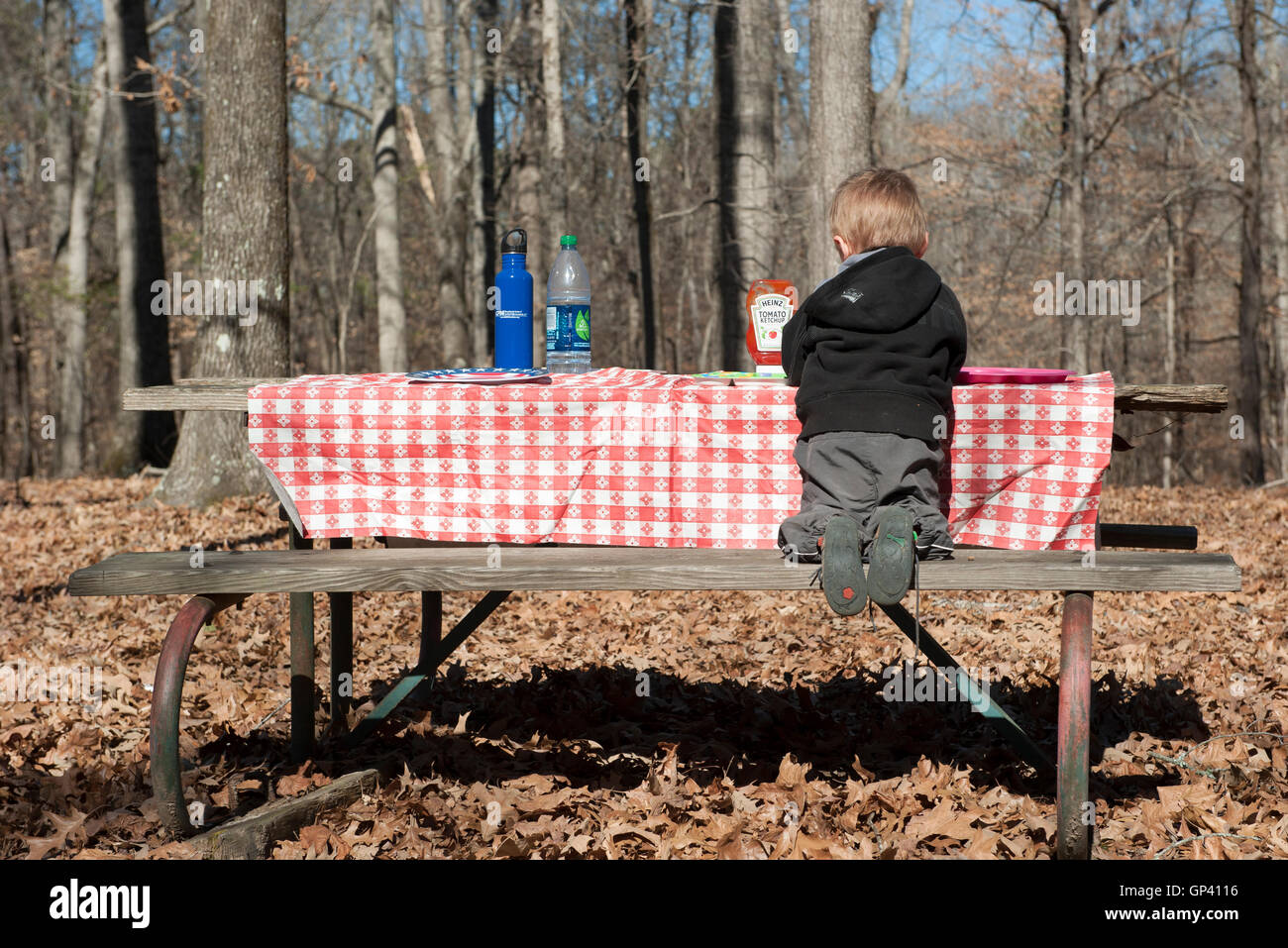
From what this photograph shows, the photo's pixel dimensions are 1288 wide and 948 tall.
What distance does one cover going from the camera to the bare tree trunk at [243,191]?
30.4ft

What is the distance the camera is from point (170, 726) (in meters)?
3.26

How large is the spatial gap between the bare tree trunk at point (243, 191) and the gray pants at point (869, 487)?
696 cm

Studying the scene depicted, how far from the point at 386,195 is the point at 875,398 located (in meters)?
18.3

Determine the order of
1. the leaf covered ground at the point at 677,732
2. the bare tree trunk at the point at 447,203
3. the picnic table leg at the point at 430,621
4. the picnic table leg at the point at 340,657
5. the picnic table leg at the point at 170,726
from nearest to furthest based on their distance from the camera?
the picnic table leg at the point at 170,726
the leaf covered ground at the point at 677,732
the picnic table leg at the point at 340,657
the picnic table leg at the point at 430,621
the bare tree trunk at the point at 447,203

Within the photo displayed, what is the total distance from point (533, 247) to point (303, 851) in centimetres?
1578

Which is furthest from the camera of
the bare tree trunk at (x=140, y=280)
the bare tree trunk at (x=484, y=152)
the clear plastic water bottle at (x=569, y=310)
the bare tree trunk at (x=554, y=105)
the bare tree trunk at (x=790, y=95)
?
the bare tree trunk at (x=484, y=152)

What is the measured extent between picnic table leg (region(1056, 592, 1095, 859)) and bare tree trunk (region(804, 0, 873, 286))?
494 cm

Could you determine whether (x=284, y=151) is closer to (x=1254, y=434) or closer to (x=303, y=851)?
(x=303, y=851)

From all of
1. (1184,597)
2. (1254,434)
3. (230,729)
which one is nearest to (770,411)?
(230,729)

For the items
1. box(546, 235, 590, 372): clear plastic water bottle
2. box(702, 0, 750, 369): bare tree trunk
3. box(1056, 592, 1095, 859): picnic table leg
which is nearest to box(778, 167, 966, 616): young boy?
box(1056, 592, 1095, 859): picnic table leg

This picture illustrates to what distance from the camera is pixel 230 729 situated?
453 centimetres
